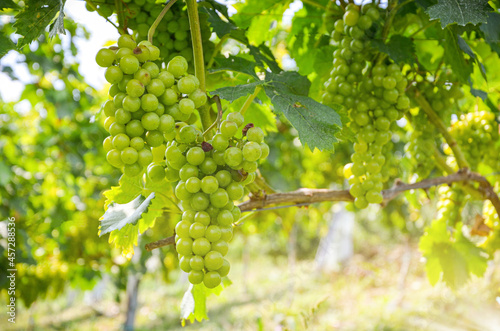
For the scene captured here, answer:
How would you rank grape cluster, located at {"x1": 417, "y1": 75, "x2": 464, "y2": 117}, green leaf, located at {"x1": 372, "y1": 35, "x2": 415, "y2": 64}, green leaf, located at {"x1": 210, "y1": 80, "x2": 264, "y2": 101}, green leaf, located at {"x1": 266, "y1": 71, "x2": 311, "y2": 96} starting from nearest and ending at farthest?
green leaf, located at {"x1": 210, "y1": 80, "x2": 264, "y2": 101}, green leaf, located at {"x1": 266, "y1": 71, "x2": 311, "y2": 96}, green leaf, located at {"x1": 372, "y1": 35, "x2": 415, "y2": 64}, grape cluster, located at {"x1": 417, "y1": 75, "x2": 464, "y2": 117}

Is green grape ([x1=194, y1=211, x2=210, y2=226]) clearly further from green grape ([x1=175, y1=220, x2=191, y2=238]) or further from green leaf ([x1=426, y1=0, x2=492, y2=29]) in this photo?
green leaf ([x1=426, y1=0, x2=492, y2=29])

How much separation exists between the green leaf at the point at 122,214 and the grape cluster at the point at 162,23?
35cm

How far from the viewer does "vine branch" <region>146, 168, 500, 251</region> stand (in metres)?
0.87

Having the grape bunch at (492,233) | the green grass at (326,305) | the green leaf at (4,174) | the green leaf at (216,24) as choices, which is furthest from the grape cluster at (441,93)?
the green leaf at (4,174)

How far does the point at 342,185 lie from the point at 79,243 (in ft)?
8.59

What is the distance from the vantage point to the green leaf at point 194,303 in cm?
89

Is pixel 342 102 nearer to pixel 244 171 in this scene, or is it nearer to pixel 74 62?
pixel 244 171

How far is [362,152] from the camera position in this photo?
3.24 feet

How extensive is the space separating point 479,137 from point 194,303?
1.15 metres

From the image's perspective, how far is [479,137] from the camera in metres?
1.30

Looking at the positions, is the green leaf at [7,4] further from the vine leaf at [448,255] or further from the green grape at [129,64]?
the vine leaf at [448,255]

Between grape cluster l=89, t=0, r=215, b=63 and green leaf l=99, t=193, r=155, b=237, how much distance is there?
35 centimetres

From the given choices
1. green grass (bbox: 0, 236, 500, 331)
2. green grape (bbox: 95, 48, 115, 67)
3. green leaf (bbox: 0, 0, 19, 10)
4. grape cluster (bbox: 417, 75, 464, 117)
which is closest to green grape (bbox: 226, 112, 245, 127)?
green grape (bbox: 95, 48, 115, 67)

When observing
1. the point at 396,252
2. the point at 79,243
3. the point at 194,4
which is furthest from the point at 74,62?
the point at 396,252
